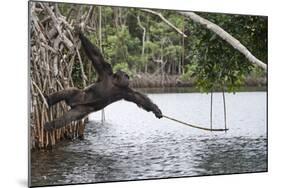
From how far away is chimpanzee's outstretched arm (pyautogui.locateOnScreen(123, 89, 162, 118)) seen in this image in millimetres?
4980

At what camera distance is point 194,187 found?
507cm

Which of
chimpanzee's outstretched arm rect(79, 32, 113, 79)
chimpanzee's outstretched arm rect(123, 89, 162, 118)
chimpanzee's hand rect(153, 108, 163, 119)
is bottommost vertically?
chimpanzee's hand rect(153, 108, 163, 119)

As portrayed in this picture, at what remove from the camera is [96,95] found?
492 centimetres

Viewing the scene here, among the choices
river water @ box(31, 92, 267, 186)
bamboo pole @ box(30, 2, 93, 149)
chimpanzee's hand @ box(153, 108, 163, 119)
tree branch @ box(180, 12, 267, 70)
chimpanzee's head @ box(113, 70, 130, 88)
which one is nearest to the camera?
bamboo pole @ box(30, 2, 93, 149)

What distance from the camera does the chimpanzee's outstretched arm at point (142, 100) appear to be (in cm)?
498

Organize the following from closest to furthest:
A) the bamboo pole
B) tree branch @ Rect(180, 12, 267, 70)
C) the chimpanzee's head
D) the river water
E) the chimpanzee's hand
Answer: the bamboo pole, the river water, the chimpanzee's head, the chimpanzee's hand, tree branch @ Rect(180, 12, 267, 70)

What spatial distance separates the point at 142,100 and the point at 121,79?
25 cm

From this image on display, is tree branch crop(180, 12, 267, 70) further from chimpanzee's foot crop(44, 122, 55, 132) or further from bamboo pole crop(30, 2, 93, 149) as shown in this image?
chimpanzee's foot crop(44, 122, 55, 132)

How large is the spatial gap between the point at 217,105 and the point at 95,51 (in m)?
1.20

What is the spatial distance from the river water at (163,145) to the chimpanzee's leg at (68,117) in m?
0.08

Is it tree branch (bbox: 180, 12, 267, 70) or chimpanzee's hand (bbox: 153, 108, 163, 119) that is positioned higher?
tree branch (bbox: 180, 12, 267, 70)

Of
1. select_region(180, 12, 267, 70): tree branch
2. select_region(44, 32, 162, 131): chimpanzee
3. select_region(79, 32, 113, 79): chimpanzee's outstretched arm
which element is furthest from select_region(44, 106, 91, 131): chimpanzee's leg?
select_region(180, 12, 267, 70): tree branch

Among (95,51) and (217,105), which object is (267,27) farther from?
(95,51)

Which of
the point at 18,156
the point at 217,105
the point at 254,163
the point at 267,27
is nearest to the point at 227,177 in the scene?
the point at 254,163
